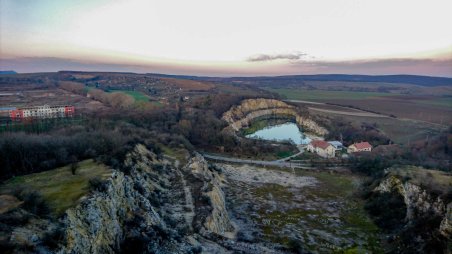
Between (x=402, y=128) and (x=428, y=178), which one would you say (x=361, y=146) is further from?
(x=402, y=128)

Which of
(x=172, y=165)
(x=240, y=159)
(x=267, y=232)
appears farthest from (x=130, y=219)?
(x=240, y=159)

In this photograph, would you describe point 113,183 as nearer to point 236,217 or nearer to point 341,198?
point 236,217

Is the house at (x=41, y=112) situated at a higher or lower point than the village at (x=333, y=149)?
higher

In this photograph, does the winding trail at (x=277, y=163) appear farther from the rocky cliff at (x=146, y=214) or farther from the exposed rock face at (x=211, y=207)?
the rocky cliff at (x=146, y=214)

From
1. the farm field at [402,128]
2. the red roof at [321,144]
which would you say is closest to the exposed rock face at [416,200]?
the red roof at [321,144]

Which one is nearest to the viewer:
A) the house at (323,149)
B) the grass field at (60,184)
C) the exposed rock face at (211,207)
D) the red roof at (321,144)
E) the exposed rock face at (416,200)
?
the grass field at (60,184)

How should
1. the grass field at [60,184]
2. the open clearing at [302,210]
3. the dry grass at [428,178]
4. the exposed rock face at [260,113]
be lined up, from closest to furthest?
the grass field at [60,184] → the open clearing at [302,210] → the dry grass at [428,178] → the exposed rock face at [260,113]

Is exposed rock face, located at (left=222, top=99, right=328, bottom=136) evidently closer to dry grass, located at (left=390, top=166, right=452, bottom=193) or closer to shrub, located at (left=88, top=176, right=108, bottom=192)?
dry grass, located at (left=390, top=166, right=452, bottom=193)
